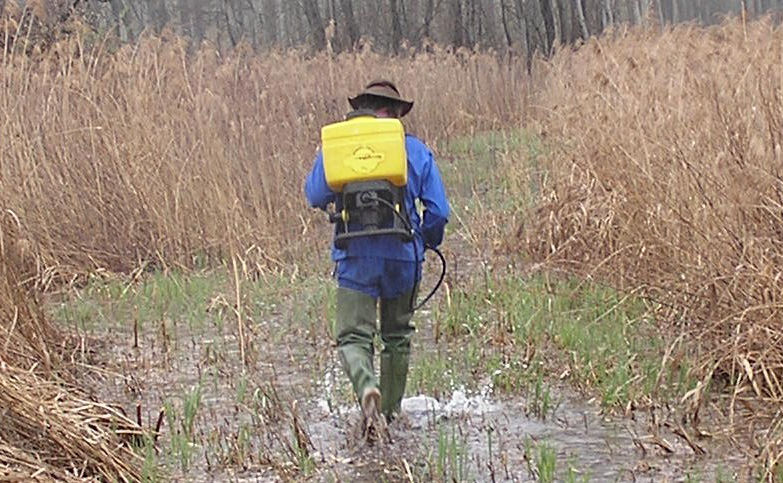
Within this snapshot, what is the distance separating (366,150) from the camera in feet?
16.6

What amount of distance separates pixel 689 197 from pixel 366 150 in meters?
2.12

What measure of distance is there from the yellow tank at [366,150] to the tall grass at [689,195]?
5.69 ft

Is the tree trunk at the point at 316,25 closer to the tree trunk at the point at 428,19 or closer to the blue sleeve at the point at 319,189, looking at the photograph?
the tree trunk at the point at 428,19

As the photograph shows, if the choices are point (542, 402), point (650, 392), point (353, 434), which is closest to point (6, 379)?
point (353, 434)

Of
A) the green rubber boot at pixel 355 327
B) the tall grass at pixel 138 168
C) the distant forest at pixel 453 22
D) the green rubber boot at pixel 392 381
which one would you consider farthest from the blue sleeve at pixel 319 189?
the distant forest at pixel 453 22

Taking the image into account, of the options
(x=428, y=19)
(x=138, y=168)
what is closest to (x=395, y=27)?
(x=428, y=19)

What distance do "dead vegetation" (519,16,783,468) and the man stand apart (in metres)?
1.46

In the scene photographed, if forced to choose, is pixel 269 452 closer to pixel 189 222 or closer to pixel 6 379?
pixel 6 379

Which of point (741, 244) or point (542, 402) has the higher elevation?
point (741, 244)

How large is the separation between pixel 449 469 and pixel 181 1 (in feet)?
179

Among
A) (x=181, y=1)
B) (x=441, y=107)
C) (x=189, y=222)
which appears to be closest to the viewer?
(x=189, y=222)

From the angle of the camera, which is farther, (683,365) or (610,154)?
(610,154)

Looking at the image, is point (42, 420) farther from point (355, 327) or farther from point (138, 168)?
point (138, 168)

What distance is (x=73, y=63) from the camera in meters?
10.1
